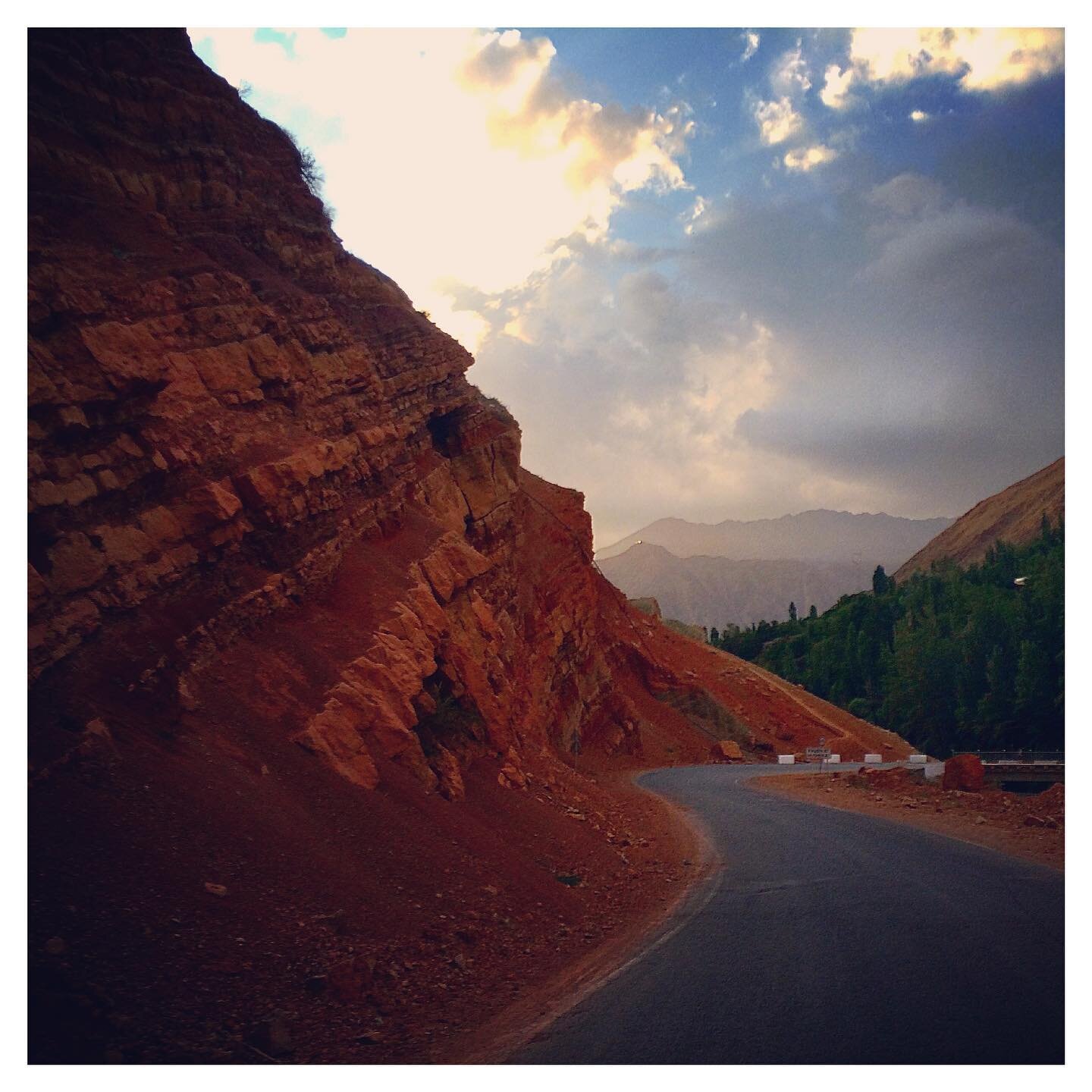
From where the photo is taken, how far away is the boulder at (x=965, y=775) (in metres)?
21.0

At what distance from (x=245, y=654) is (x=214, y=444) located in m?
3.61

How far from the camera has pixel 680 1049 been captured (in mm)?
6031

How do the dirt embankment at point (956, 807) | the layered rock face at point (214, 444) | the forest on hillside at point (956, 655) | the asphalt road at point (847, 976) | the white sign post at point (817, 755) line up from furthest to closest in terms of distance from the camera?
the forest on hillside at point (956, 655)
the white sign post at point (817, 755)
the dirt embankment at point (956, 807)
the layered rock face at point (214, 444)
the asphalt road at point (847, 976)

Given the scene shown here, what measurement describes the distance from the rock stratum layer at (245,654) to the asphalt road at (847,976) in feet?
4.67

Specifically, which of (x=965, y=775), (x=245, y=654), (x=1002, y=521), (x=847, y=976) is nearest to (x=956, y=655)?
(x=965, y=775)

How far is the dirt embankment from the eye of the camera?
1409 cm

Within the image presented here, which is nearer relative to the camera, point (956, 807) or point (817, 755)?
point (956, 807)

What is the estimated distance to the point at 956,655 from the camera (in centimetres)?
6638

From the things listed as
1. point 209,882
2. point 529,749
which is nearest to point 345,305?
point 529,749

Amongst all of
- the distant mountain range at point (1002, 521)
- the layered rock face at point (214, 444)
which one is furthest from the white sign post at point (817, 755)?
the distant mountain range at point (1002, 521)

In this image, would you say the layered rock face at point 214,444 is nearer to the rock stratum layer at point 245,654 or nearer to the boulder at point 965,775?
the rock stratum layer at point 245,654

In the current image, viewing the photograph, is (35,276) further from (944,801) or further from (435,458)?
(944,801)

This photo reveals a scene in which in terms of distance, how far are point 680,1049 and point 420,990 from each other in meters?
2.72

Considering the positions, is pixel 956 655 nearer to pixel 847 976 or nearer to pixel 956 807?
pixel 956 807
